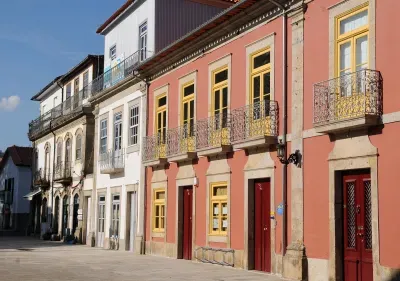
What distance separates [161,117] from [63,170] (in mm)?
11772

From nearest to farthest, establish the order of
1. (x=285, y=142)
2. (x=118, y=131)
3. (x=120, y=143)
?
(x=285, y=142), (x=120, y=143), (x=118, y=131)

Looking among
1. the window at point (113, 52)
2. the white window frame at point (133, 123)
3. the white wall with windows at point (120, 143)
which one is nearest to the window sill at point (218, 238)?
the white wall with windows at point (120, 143)

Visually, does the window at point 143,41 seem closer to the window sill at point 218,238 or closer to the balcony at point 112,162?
the balcony at point 112,162

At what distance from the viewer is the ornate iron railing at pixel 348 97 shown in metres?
11.1

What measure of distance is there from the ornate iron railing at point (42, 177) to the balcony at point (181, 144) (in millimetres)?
16558

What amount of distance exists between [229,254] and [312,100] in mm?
4886

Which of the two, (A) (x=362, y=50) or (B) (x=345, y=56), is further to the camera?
(B) (x=345, y=56)

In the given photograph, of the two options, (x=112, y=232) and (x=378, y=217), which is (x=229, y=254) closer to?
(x=378, y=217)

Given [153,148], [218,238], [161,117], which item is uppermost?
[161,117]

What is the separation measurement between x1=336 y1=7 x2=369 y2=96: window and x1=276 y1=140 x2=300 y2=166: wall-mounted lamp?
2045mm

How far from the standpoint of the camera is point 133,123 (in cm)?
2280

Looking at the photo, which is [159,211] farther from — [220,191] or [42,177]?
[42,177]

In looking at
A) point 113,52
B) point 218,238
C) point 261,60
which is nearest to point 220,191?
point 218,238

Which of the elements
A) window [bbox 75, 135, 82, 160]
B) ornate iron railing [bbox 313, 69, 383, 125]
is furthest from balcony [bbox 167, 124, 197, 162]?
window [bbox 75, 135, 82, 160]
